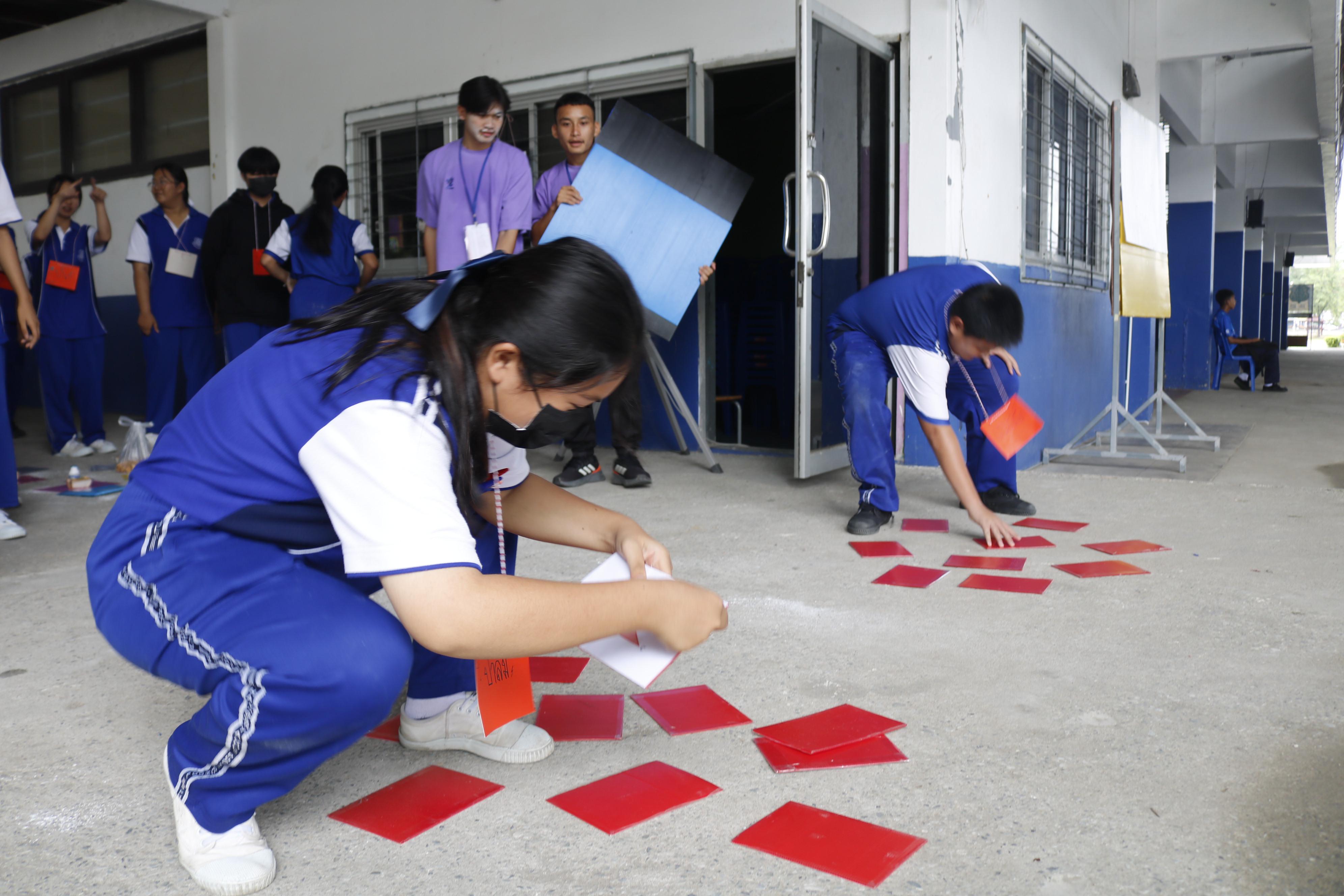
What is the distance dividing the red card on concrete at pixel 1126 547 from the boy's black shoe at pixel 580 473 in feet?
6.20

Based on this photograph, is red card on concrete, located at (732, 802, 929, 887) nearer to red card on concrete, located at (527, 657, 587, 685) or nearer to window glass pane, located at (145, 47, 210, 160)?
red card on concrete, located at (527, 657, 587, 685)

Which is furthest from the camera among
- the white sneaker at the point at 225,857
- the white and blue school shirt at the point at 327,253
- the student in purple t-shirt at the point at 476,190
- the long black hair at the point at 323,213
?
the white and blue school shirt at the point at 327,253

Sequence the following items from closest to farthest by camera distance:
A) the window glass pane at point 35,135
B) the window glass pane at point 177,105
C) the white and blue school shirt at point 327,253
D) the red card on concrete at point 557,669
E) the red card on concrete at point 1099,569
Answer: the red card on concrete at point 557,669, the red card on concrete at point 1099,569, the white and blue school shirt at point 327,253, the window glass pane at point 177,105, the window glass pane at point 35,135

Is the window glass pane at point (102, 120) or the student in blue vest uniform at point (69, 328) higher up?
the window glass pane at point (102, 120)

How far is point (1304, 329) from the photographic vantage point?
142ft

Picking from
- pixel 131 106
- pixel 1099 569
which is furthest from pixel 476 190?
pixel 131 106

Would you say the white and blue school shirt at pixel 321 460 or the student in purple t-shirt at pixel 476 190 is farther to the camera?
the student in purple t-shirt at pixel 476 190

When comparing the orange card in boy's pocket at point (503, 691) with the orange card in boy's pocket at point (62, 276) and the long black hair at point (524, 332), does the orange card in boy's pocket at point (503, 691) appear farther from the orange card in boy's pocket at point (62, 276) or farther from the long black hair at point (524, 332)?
the orange card in boy's pocket at point (62, 276)

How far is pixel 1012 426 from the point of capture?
2871 millimetres

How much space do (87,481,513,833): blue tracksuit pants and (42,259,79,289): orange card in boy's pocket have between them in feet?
13.9

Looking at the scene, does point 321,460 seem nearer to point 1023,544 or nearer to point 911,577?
point 911,577

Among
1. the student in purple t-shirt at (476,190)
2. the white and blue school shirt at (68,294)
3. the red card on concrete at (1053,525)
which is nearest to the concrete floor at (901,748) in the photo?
the red card on concrete at (1053,525)

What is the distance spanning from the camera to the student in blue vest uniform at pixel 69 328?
15.7 ft

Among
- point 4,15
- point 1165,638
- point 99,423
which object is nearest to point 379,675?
point 1165,638
